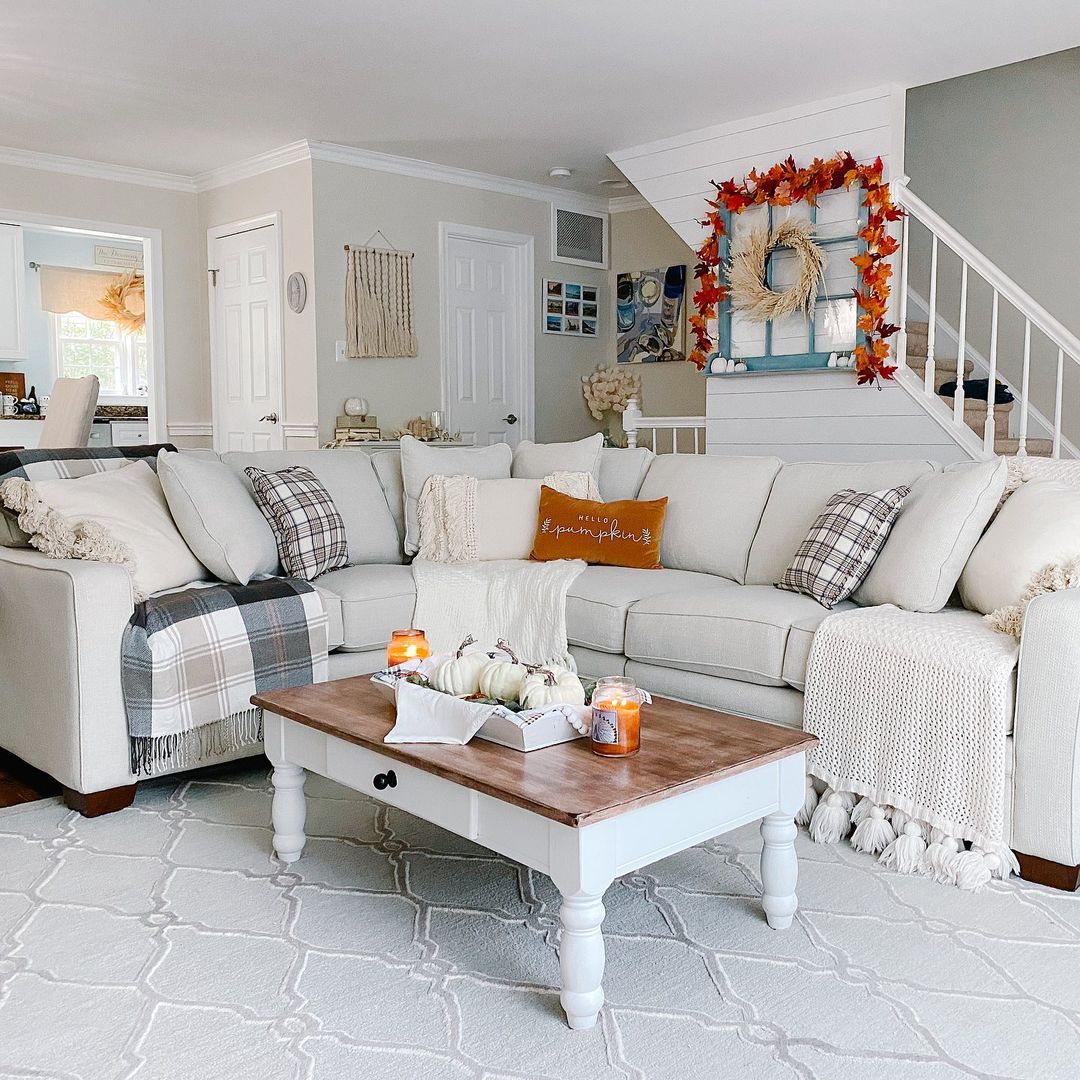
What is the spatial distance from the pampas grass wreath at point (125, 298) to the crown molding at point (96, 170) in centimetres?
261

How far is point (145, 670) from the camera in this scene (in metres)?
2.88

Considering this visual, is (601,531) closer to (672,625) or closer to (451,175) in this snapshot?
(672,625)

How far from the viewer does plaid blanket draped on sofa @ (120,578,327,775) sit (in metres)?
2.89

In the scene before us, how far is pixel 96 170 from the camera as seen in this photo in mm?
6695

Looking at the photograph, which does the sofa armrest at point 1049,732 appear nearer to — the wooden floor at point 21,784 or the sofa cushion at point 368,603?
the sofa cushion at point 368,603

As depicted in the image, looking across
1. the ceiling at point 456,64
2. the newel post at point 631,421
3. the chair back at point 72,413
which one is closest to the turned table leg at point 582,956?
the ceiling at point 456,64

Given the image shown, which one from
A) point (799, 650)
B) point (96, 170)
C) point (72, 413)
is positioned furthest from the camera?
point (96, 170)

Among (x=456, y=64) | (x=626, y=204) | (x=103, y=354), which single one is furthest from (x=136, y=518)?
(x=103, y=354)

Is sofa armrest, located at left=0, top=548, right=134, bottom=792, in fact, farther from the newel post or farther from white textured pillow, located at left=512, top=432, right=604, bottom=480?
the newel post

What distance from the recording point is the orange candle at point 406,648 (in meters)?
2.53

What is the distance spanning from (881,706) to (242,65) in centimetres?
400

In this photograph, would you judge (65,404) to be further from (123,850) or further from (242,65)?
(123,850)

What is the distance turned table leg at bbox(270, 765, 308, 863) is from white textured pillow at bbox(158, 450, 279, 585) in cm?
100

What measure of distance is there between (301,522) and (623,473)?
1.27 m
